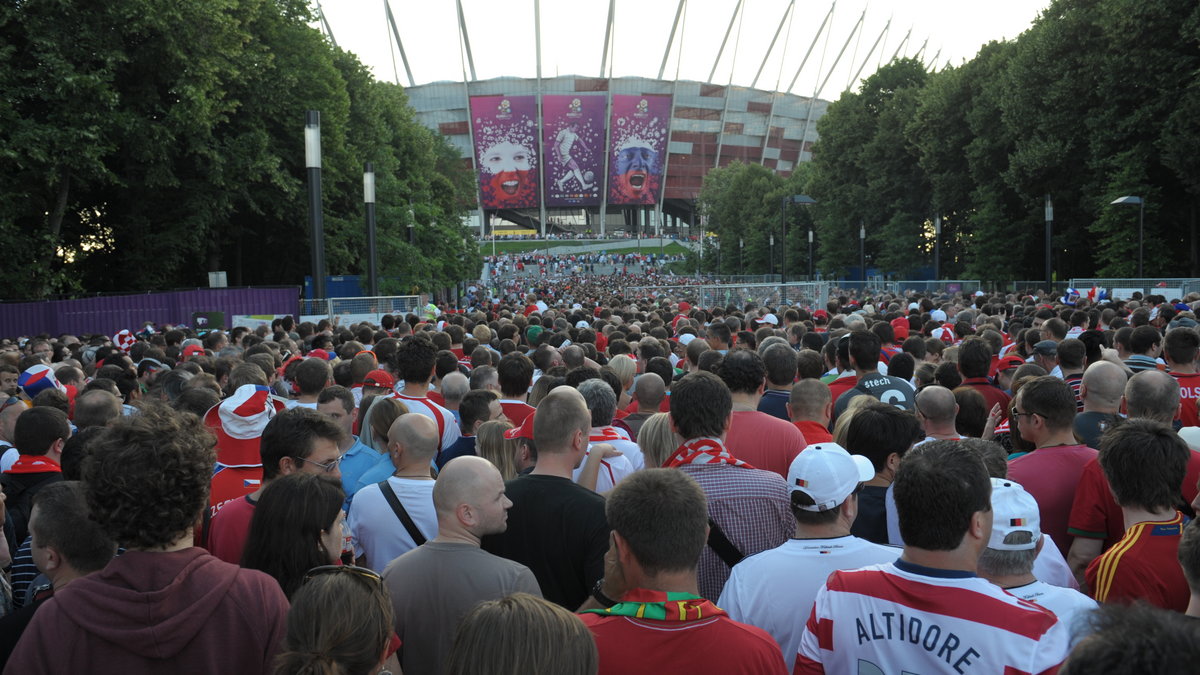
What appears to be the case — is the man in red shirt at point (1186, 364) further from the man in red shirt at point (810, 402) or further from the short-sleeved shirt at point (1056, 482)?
the short-sleeved shirt at point (1056, 482)

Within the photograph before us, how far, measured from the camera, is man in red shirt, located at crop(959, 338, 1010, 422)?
7762mm

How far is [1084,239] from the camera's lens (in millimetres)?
43156

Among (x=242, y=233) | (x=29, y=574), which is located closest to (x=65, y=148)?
(x=242, y=233)

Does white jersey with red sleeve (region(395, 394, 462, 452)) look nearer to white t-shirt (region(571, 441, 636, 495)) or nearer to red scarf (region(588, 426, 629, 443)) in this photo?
red scarf (region(588, 426, 629, 443))

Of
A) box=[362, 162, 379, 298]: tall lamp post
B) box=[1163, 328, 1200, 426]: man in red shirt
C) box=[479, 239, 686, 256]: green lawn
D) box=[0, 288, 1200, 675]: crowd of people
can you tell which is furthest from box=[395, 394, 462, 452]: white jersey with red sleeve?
box=[479, 239, 686, 256]: green lawn

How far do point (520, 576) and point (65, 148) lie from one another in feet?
89.4

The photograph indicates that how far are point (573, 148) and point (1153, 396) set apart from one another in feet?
428

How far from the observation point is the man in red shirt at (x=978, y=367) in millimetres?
7762

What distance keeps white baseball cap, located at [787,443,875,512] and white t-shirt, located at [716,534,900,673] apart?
160mm

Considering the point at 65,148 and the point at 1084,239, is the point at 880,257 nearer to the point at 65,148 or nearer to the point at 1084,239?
the point at 1084,239

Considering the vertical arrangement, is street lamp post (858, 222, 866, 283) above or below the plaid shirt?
above

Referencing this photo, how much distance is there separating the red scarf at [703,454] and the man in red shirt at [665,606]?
1.26 metres

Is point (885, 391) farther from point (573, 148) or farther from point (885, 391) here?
point (573, 148)

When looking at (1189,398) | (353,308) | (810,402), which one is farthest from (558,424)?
(353,308)
